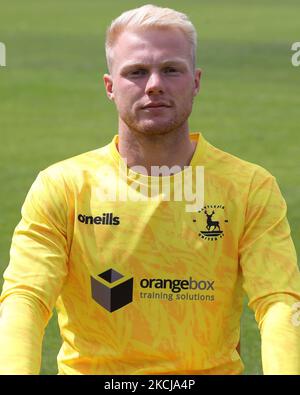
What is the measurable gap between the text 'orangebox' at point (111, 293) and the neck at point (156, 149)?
0.40m

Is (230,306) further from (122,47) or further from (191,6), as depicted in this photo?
(191,6)

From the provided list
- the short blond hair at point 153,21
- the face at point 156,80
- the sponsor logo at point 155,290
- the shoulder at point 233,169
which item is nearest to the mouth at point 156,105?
the face at point 156,80

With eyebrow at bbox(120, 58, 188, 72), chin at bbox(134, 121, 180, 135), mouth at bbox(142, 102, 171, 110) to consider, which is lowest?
chin at bbox(134, 121, 180, 135)

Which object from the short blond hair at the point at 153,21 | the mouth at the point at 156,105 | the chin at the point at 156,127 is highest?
the short blond hair at the point at 153,21

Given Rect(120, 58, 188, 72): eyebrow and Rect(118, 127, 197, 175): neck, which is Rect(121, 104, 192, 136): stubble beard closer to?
Rect(118, 127, 197, 175): neck

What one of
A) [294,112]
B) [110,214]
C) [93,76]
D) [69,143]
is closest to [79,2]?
[93,76]

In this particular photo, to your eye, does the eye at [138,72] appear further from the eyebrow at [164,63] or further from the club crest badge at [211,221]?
the club crest badge at [211,221]

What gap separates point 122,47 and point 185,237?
0.71 meters

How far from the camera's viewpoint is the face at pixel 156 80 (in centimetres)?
506

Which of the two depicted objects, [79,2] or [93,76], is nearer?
[93,76]

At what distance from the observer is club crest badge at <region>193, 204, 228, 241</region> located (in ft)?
17.1

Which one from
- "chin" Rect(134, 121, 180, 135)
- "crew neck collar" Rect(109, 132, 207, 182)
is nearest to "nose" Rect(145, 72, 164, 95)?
"chin" Rect(134, 121, 180, 135)
